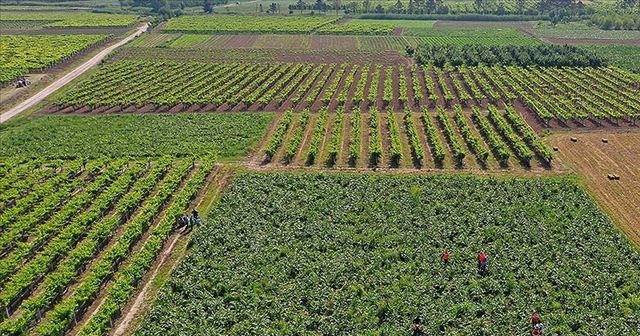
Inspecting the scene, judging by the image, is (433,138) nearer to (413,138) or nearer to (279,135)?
(413,138)

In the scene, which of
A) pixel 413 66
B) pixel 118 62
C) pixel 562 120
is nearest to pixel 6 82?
pixel 118 62

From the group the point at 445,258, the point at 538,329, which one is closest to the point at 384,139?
the point at 445,258

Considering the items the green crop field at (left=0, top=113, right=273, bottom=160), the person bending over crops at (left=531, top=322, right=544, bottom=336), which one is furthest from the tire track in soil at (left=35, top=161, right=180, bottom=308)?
the person bending over crops at (left=531, top=322, right=544, bottom=336)

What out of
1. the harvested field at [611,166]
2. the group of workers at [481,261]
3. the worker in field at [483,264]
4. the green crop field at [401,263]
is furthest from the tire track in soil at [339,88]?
the worker in field at [483,264]

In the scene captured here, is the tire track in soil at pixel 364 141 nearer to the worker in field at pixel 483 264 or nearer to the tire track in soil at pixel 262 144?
the tire track in soil at pixel 262 144

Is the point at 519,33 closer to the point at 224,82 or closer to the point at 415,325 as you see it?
the point at 224,82

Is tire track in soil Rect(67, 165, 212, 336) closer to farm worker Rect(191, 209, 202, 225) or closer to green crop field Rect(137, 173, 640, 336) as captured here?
farm worker Rect(191, 209, 202, 225)
